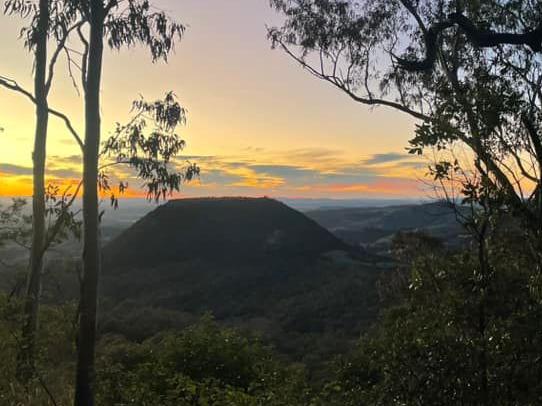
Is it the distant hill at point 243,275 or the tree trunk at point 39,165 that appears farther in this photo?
the distant hill at point 243,275

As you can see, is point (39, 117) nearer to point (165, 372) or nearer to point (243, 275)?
point (165, 372)

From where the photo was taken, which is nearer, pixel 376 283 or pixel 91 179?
pixel 91 179

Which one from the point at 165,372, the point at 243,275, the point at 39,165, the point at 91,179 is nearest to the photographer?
the point at 91,179

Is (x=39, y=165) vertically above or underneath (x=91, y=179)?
above

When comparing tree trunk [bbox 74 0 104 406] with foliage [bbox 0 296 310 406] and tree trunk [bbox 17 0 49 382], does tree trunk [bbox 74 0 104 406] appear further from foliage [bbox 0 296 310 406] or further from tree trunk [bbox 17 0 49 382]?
tree trunk [bbox 17 0 49 382]

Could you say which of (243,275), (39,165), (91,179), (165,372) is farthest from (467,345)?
(243,275)

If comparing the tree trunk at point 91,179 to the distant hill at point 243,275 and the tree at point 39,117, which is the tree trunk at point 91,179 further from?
the distant hill at point 243,275

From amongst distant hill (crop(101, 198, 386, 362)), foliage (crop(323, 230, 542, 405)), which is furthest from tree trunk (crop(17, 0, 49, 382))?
distant hill (crop(101, 198, 386, 362))

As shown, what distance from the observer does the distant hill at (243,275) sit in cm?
3244

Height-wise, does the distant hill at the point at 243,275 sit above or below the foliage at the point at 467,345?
below

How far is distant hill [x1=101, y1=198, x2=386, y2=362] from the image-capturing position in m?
32.4

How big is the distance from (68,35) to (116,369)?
795 cm

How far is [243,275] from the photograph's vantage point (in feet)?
166

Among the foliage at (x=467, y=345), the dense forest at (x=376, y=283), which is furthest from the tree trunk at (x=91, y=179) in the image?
the foliage at (x=467, y=345)
